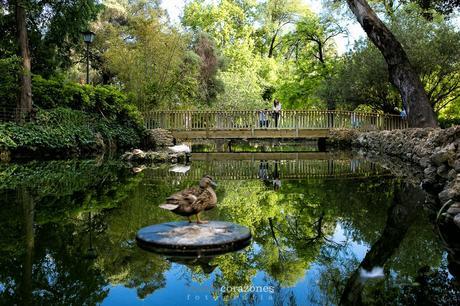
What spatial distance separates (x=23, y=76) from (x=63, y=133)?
262cm

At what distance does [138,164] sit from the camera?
1538 centimetres

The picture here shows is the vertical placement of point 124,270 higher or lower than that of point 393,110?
lower

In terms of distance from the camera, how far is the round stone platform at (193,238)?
4613 mm

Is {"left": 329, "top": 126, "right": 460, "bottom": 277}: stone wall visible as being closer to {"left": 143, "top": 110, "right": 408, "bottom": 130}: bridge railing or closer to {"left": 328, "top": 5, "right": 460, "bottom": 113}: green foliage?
{"left": 143, "top": 110, "right": 408, "bottom": 130}: bridge railing

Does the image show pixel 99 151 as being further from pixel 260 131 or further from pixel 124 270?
pixel 124 270

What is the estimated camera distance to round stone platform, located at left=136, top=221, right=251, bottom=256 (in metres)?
4.61

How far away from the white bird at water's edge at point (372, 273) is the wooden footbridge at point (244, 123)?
21.2m

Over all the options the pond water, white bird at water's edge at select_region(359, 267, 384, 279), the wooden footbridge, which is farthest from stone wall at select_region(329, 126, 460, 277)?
the wooden footbridge

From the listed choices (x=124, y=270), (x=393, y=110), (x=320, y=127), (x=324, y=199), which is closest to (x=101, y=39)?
(x=320, y=127)

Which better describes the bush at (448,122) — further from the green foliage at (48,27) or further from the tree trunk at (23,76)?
the tree trunk at (23,76)

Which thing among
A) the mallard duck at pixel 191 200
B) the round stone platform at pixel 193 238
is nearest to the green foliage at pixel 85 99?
the round stone platform at pixel 193 238

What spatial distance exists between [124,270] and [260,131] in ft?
71.2

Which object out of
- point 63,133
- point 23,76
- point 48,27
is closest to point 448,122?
point 63,133

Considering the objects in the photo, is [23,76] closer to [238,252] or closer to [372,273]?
[238,252]
